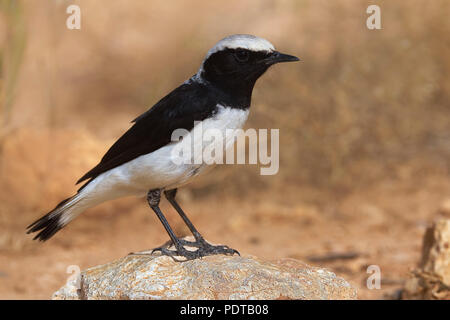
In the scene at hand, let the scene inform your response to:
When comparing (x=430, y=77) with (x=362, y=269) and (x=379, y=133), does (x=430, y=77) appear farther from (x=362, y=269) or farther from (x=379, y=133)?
(x=362, y=269)

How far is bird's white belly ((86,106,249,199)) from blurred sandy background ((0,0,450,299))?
279 cm

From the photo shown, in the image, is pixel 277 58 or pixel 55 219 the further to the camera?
pixel 55 219

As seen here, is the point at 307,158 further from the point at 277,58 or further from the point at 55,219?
the point at 55,219

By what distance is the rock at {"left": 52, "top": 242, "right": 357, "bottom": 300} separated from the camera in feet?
14.6

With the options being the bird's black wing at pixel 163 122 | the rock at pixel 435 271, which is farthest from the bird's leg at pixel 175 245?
the rock at pixel 435 271

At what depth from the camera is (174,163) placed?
4.85 metres

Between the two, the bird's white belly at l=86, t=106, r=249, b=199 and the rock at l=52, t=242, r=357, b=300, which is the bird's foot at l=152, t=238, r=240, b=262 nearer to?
the rock at l=52, t=242, r=357, b=300

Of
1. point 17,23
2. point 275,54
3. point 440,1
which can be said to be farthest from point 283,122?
point 275,54

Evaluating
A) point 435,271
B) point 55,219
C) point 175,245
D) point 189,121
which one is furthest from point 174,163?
point 435,271

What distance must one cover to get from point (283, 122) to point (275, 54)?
14.4 ft

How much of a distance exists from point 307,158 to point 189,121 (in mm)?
4897

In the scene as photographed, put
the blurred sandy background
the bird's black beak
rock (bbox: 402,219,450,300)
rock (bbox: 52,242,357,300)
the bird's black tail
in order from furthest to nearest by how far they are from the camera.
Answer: the blurred sandy background < rock (bbox: 402,219,450,300) < the bird's black tail < the bird's black beak < rock (bbox: 52,242,357,300)

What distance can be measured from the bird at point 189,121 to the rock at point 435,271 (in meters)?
1.92

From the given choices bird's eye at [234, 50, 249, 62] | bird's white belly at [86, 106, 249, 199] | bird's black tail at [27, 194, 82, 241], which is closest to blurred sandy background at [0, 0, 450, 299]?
bird's black tail at [27, 194, 82, 241]
